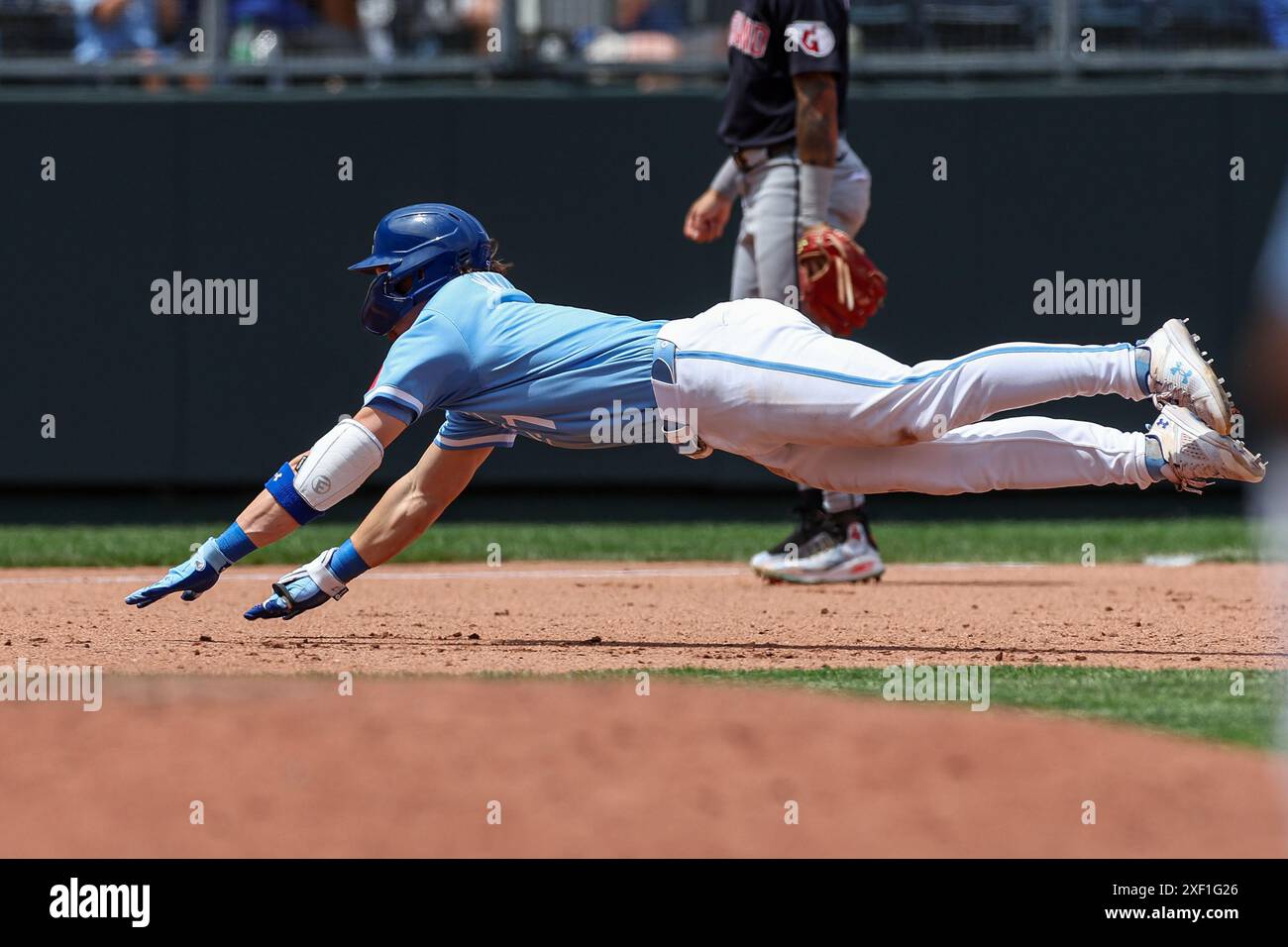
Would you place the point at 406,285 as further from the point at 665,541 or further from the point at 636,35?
the point at 636,35

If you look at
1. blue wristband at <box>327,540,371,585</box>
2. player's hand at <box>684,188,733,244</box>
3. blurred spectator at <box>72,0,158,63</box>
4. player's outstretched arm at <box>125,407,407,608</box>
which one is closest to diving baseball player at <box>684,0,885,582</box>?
player's hand at <box>684,188,733,244</box>

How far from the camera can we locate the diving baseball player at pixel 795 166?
22.0ft

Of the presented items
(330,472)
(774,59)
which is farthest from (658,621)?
(774,59)

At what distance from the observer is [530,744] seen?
428 centimetres

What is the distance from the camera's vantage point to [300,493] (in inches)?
193

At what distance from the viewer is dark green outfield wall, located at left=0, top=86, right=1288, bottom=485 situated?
949cm

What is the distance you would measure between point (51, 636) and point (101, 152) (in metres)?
4.66

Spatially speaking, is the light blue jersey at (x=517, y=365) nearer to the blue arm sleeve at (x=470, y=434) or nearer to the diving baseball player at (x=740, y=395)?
the diving baseball player at (x=740, y=395)

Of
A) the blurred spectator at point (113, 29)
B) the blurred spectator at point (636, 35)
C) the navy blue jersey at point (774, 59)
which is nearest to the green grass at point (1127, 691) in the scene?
the navy blue jersey at point (774, 59)

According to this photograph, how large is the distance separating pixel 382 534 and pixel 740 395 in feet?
4.01

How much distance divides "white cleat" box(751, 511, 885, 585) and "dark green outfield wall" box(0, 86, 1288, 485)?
2.51m

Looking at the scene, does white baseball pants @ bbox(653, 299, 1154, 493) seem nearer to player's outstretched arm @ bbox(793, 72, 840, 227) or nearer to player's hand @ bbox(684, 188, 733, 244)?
player's outstretched arm @ bbox(793, 72, 840, 227)

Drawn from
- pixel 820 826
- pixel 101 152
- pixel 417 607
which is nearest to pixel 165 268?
pixel 101 152

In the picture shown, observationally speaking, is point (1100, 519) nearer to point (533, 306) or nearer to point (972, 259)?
point (972, 259)
